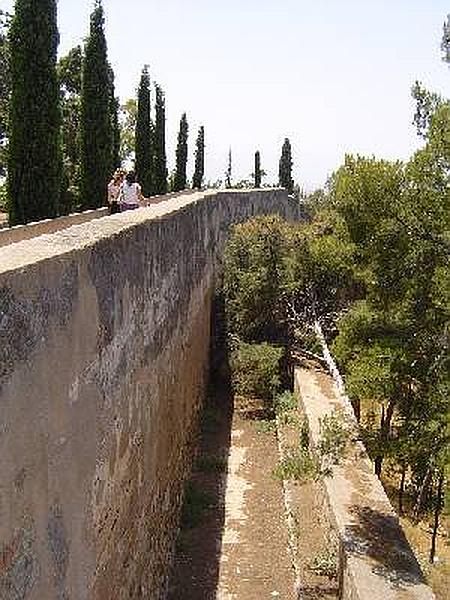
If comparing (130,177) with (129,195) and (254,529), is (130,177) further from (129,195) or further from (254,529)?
(254,529)

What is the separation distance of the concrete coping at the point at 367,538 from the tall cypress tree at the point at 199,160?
29.9 metres

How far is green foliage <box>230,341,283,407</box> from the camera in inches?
679

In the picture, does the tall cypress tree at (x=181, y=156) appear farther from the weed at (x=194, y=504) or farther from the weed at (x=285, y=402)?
the weed at (x=194, y=504)

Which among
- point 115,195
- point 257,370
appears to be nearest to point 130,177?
point 115,195

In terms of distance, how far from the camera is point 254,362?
1731 cm

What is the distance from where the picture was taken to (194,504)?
12.1 metres

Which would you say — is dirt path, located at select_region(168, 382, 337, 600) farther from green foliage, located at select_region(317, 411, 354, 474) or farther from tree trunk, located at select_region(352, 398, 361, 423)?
tree trunk, located at select_region(352, 398, 361, 423)

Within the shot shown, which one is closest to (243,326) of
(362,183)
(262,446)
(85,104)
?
(262,446)

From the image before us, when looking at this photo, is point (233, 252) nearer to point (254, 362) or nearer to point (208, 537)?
point (254, 362)

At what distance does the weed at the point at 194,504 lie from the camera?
11578mm

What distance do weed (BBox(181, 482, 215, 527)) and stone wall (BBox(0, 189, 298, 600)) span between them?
1418mm

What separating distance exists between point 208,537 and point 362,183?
18.3 feet

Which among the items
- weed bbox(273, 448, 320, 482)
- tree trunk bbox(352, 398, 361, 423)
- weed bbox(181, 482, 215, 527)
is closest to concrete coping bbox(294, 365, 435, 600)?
weed bbox(273, 448, 320, 482)

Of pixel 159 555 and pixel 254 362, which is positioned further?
pixel 254 362
